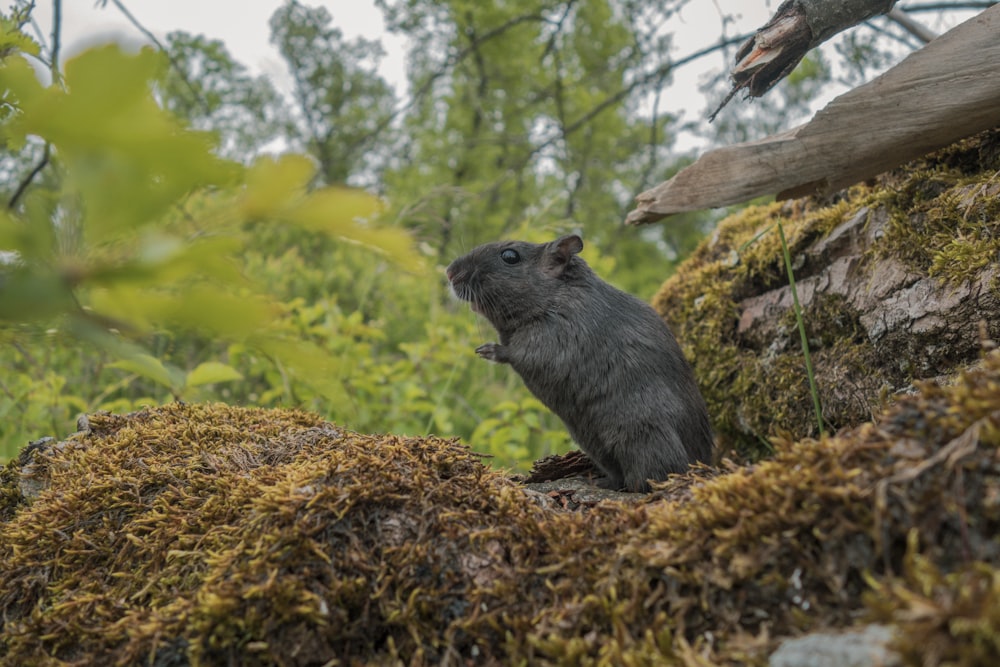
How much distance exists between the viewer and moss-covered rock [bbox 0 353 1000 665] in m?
1.33

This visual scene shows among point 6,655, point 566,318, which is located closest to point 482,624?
point 6,655

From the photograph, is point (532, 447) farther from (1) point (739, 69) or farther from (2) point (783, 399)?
(1) point (739, 69)

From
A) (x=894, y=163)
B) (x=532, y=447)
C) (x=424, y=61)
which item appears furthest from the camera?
(x=424, y=61)

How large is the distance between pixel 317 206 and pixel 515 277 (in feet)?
10.3

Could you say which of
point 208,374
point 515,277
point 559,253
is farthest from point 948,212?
point 208,374

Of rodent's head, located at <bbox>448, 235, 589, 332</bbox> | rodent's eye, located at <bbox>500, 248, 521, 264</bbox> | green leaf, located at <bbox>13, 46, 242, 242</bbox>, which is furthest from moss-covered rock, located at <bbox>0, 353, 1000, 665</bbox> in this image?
rodent's eye, located at <bbox>500, 248, 521, 264</bbox>

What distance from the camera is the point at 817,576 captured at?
1.41m

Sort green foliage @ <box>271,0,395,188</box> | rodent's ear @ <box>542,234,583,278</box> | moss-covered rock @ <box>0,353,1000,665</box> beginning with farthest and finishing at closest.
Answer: green foliage @ <box>271,0,395,188</box> < rodent's ear @ <box>542,234,583,278</box> < moss-covered rock @ <box>0,353,1000,665</box>

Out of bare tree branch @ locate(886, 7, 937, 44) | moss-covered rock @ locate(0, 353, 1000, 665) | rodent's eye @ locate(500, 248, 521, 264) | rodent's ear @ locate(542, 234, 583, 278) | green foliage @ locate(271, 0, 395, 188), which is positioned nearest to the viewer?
moss-covered rock @ locate(0, 353, 1000, 665)

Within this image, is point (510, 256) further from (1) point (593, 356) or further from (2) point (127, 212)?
(2) point (127, 212)

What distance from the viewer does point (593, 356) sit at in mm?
3361

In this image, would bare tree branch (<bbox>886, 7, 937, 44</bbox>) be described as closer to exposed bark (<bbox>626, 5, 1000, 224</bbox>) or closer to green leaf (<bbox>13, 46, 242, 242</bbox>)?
exposed bark (<bbox>626, 5, 1000, 224</bbox>)

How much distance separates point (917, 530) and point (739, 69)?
2.21 meters

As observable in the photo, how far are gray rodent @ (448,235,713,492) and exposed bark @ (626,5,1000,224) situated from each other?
517 millimetres
